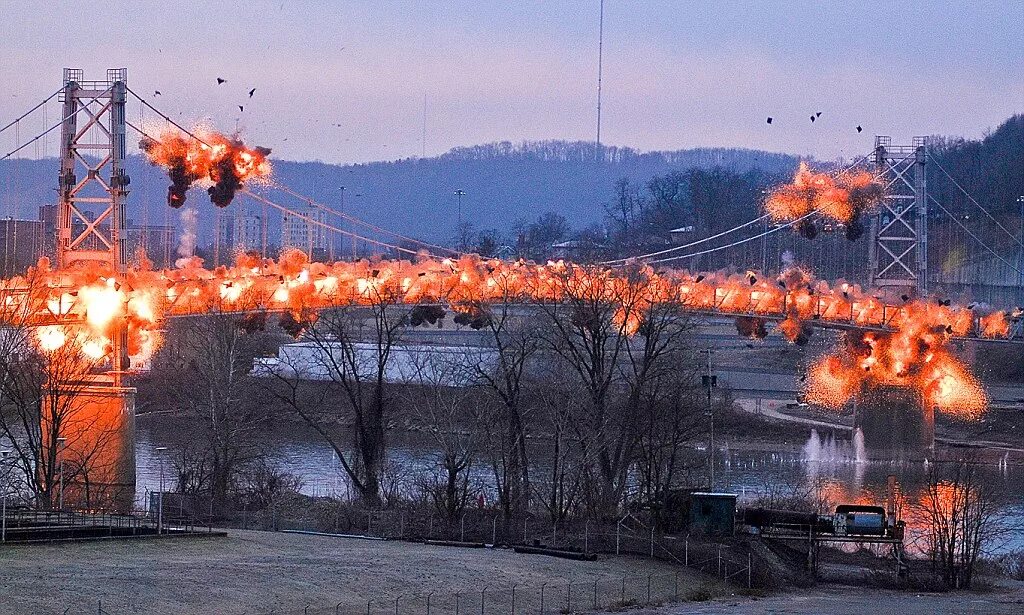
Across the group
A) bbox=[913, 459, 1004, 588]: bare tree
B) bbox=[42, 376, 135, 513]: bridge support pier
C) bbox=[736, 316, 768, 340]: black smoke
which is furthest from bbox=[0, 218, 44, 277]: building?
bbox=[913, 459, 1004, 588]: bare tree

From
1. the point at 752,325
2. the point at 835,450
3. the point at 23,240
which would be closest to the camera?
the point at 835,450

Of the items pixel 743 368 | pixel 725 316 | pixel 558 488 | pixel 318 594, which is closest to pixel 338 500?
pixel 558 488

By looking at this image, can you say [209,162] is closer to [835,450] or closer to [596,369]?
[596,369]

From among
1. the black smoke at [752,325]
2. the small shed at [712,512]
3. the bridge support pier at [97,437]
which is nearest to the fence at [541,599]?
the small shed at [712,512]

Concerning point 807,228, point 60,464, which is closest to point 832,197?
point 807,228

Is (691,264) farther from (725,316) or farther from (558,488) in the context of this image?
(558,488)

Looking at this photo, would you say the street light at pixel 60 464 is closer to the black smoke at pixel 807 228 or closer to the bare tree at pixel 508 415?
the bare tree at pixel 508 415
